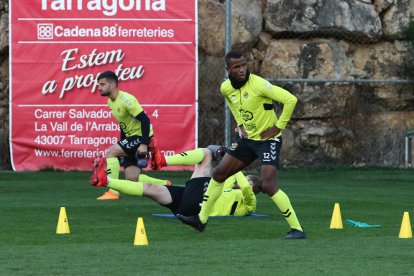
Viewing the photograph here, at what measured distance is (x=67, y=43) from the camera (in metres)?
23.8

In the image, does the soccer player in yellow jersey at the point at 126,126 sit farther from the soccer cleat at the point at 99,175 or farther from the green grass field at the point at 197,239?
the soccer cleat at the point at 99,175

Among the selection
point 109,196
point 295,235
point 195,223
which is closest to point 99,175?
point 195,223

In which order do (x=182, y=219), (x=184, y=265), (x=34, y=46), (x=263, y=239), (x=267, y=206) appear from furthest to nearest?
1. (x=34, y=46)
2. (x=267, y=206)
3. (x=182, y=219)
4. (x=263, y=239)
5. (x=184, y=265)

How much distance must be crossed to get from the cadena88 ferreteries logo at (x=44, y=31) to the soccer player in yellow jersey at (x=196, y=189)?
8.35m

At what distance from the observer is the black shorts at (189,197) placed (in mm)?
14180

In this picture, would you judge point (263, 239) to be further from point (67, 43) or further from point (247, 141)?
point (67, 43)

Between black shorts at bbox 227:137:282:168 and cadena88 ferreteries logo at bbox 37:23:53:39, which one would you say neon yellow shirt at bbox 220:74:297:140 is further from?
cadena88 ferreteries logo at bbox 37:23:53:39

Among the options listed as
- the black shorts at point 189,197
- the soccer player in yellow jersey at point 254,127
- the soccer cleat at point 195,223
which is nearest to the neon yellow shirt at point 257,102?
the soccer player in yellow jersey at point 254,127

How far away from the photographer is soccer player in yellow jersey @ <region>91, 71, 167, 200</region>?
17312mm

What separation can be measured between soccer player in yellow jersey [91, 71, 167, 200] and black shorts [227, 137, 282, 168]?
3682 mm

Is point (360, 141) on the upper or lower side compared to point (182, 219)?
lower

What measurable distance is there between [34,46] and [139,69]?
2019 mm

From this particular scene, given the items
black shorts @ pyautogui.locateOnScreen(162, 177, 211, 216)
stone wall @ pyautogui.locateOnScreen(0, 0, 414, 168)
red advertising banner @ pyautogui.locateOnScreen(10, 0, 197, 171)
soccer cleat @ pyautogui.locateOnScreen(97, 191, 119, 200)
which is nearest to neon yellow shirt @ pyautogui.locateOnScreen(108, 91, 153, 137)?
soccer cleat @ pyautogui.locateOnScreen(97, 191, 119, 200)

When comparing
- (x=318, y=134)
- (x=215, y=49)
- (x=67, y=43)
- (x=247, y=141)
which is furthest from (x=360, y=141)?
(x=247, y=141)
